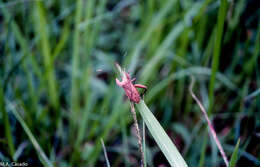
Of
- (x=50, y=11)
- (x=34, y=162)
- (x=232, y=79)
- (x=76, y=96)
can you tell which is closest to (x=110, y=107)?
(x=76, y=96)

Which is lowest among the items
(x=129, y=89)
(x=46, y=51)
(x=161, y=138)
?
(x=161, y=138)

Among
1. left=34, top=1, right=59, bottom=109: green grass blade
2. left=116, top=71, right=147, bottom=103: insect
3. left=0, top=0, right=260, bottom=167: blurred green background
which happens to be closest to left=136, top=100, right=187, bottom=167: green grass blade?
left=116, top=71, right=147, bottom=103: insect

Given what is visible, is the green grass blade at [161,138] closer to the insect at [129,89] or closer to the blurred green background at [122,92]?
the insect at [129,89]

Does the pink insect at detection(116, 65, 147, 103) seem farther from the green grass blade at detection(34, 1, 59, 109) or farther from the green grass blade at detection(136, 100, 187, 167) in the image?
the green grass blade at detection(34, 1, 59, 109)

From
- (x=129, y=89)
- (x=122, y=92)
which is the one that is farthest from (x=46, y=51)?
(x=129, y=89)

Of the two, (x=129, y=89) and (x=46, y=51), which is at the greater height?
(x=46, y=51)

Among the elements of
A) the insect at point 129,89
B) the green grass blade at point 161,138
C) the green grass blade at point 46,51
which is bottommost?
the green grass blade at point 161,138

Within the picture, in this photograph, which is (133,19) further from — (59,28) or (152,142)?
(152,142)

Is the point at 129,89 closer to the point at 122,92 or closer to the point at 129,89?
the point at 129,89

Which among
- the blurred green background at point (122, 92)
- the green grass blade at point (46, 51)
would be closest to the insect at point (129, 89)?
the blurred green background at point (122, 92)
